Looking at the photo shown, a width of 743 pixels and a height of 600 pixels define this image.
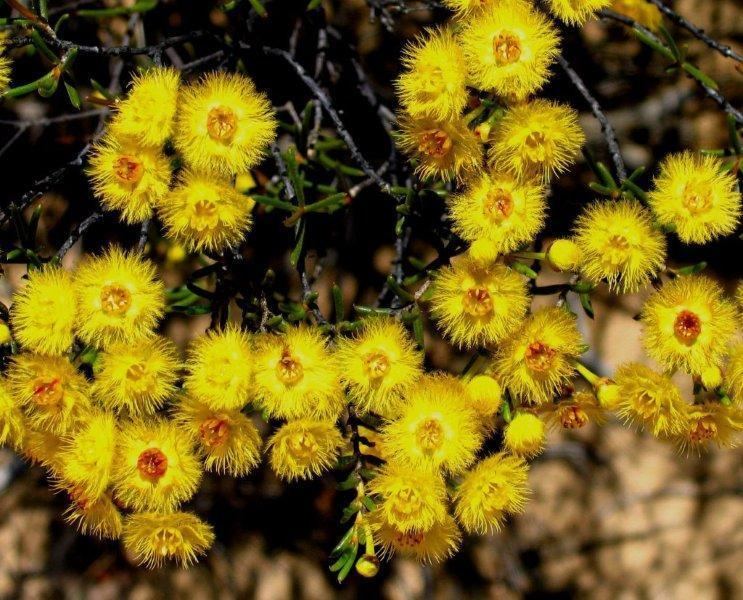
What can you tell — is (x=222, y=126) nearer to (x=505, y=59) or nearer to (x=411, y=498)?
(x=505, y=59)

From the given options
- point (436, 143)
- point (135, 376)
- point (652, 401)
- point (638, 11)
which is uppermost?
point (638, 11)

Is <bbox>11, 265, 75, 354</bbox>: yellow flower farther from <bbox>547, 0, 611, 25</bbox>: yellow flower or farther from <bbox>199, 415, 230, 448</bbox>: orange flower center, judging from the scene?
<bbox>547, 0, 611, 25</bbox>: yellow flower

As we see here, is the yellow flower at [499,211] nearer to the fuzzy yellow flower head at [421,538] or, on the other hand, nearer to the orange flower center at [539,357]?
the orange flower center at [539,357]

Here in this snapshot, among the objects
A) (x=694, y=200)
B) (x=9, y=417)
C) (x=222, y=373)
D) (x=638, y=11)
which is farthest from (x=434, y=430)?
(x=638, y=11)

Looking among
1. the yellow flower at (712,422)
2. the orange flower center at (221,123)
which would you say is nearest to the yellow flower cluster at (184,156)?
the orange flower center at (221,123)

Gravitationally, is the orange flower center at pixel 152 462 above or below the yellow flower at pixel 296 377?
below

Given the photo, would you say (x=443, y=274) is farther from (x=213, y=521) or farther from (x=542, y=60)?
(x=213, y=521)

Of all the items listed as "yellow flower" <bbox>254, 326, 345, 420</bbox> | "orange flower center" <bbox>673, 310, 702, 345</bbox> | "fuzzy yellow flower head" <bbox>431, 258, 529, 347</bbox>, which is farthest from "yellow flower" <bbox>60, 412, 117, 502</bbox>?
"orange flower center" <bbox>673, 310, 702, 345</bbox>
